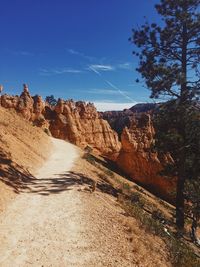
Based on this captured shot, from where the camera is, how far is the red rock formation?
3519 centimetres

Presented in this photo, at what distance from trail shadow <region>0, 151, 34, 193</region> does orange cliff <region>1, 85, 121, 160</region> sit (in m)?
35.9

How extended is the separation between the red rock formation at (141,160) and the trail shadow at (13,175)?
2133 centimetres

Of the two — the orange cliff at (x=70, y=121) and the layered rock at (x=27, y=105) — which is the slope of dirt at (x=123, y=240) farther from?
the orange cliff at (x=70, y=121)

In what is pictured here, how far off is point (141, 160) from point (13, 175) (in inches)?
947

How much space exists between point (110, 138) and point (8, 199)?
48.9 metres

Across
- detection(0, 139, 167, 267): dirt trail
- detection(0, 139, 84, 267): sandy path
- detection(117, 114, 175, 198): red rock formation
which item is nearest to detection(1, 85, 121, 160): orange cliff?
detection(117, 114, 175, 198): red rock formation

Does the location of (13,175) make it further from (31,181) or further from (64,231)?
(64,231)

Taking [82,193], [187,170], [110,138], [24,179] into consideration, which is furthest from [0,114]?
[110,138]

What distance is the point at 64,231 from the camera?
32.9 feet

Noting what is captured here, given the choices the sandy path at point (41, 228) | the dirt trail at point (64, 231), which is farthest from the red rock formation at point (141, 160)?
the sandy path at point (41, 228)

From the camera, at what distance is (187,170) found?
17078 millimetres

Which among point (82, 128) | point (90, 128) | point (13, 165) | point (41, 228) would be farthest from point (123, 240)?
point (90, 128)

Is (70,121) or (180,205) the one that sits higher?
(70,121)

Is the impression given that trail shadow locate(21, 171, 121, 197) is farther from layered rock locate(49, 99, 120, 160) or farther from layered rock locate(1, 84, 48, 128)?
layered rock locate(49, 99, 120, 160)
